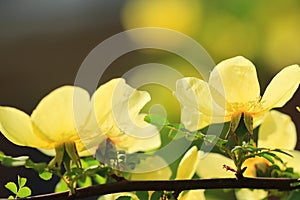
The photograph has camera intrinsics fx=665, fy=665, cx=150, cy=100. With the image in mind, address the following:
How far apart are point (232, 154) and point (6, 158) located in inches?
4.4

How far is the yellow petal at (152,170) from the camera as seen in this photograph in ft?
1.23

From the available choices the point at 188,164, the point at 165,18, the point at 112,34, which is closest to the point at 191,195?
the point at 188,164

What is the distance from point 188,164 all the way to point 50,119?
8cm

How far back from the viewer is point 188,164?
14.3 inches

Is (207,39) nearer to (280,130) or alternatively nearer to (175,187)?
(280,130)

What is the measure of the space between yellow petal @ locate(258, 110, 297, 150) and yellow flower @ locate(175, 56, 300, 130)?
0.24ft

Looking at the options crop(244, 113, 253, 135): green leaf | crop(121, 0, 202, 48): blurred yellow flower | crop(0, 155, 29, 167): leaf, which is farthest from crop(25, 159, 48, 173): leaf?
crop(121, 0, 202, 48): blurred yellow flower

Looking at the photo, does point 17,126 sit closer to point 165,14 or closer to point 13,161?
point 13,161

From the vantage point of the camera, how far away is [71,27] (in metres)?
2.63

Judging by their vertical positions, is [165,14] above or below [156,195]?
above

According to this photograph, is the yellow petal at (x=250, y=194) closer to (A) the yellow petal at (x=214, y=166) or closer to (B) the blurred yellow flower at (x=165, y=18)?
(A) the yellow petal at (x=214, y=166)

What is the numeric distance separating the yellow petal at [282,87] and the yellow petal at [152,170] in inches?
2.9

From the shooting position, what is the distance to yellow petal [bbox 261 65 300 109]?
1.13ft

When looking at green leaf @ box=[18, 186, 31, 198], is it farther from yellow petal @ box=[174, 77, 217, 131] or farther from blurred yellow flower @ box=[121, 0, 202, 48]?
blurred yellow flower @ box=[121, 0, 202, 48]
